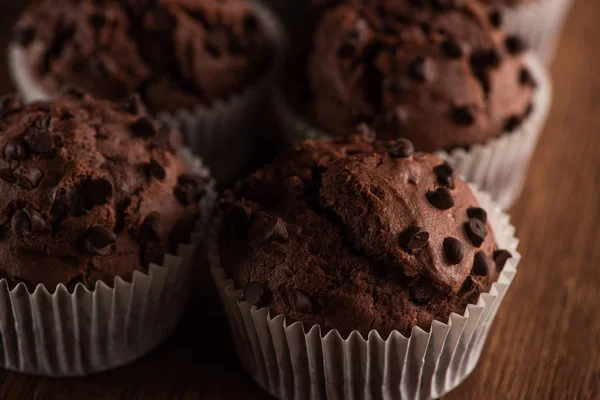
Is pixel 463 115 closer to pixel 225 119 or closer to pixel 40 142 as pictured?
pixel 225 119

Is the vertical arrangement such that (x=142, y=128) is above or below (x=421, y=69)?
below

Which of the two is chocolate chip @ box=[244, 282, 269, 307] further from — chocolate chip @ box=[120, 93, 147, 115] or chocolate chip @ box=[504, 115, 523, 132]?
chocolate chip @ box=[504, 115, 523, 132]

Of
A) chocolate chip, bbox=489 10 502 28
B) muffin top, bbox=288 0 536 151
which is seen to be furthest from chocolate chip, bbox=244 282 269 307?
chocolate chip, bbox=489 10 502 28

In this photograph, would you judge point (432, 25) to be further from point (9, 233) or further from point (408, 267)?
point (9, 233)

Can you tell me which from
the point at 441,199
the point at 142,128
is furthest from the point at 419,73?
the point at 142,128

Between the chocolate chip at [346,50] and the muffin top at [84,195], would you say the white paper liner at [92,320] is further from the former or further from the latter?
the chocolate chip at [346,50]

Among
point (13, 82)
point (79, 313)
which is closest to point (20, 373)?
point (79, 313)
